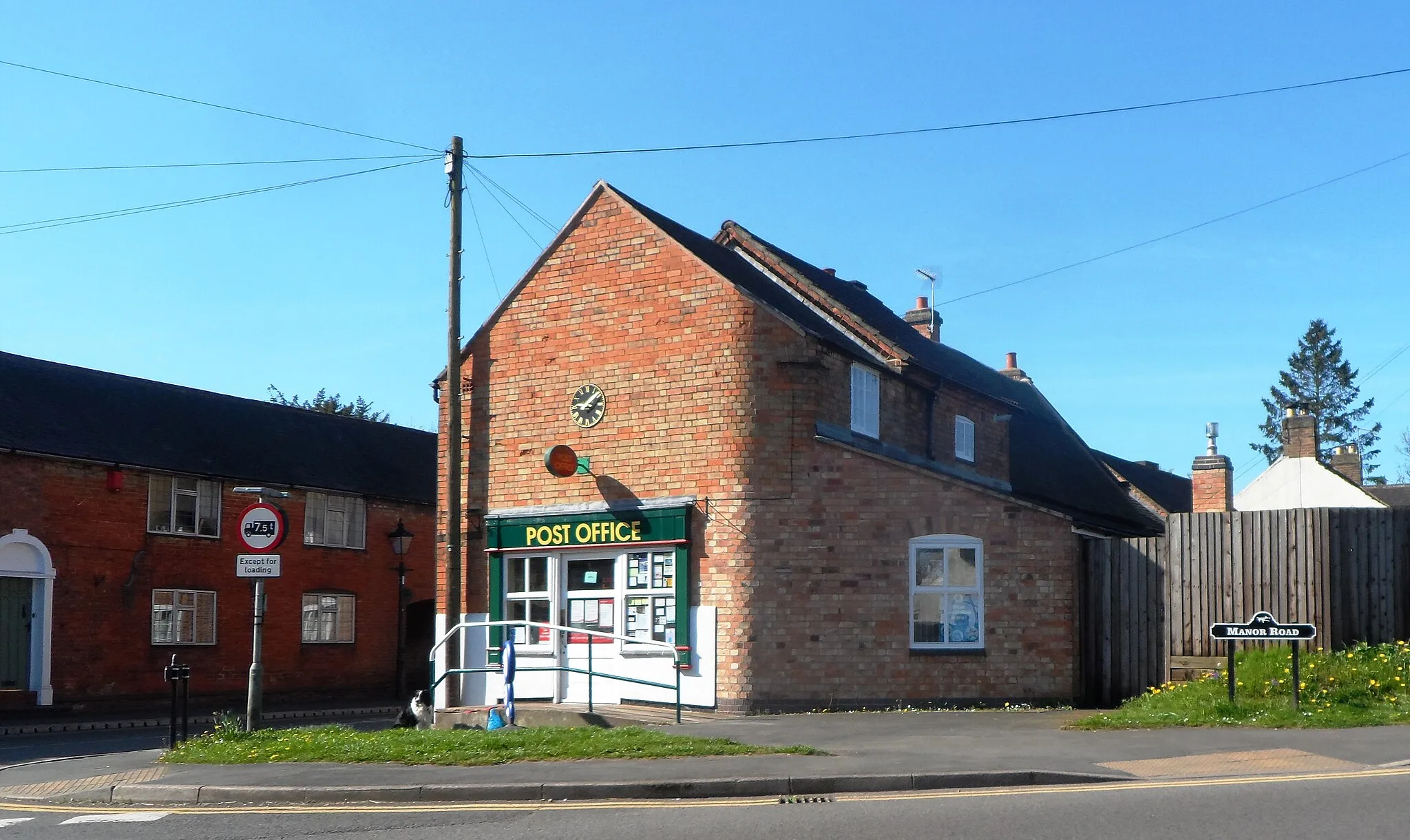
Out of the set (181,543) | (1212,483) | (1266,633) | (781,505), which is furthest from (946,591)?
(181,543)

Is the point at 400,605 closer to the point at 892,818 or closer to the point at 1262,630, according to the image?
the point at 1262,630

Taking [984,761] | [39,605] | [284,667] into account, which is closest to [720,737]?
[984,761]

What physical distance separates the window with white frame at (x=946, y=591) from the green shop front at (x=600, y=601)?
2867 millimetres

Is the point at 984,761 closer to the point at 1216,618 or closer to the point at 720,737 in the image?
the point at 720,737

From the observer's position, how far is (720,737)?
46.8 feet

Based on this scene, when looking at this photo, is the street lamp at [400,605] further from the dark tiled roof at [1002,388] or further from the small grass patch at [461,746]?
the small grass patch at [461,746]

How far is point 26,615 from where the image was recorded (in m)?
28.3

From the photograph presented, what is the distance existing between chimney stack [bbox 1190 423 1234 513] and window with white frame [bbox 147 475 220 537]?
78.4ft

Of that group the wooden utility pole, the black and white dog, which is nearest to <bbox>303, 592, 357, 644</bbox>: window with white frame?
the wooden utility pole

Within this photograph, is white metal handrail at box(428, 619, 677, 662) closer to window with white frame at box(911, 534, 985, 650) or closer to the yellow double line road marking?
window with white frame at box(911, 534, 985, 650)

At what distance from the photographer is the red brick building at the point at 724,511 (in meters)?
18.4

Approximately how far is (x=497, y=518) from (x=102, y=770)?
7705mm

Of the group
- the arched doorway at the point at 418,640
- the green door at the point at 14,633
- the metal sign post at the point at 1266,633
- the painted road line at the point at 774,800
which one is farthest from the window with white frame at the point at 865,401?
the arched doorway at the point at 418,640

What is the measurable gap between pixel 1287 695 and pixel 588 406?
34.1 ft
